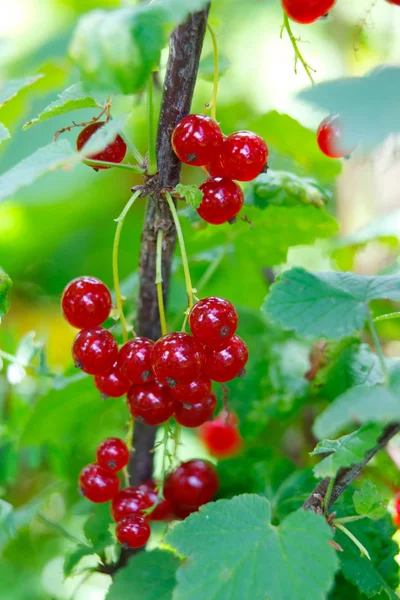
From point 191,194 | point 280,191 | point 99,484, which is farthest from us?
point 280,191

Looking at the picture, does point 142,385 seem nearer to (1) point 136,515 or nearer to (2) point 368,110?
(1) point 136,515

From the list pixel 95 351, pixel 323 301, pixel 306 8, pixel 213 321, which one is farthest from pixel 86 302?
pixel 306 8

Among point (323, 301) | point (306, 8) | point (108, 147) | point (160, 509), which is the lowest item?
point (160, 509)

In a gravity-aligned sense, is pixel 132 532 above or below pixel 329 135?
below

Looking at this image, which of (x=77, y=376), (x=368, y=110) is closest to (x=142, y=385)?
(x=77, y=376)

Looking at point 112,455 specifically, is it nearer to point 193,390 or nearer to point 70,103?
point 193,390

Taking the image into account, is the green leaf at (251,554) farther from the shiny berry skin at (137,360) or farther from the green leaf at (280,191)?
the green leaf at (280,191)

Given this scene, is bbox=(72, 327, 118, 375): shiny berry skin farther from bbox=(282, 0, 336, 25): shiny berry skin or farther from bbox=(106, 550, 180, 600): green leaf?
bbox=(282, 0, 336, 25): shiny berry skin

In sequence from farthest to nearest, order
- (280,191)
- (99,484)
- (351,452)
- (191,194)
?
(280,191)
(99,484)
(191,194)
(351,452)
